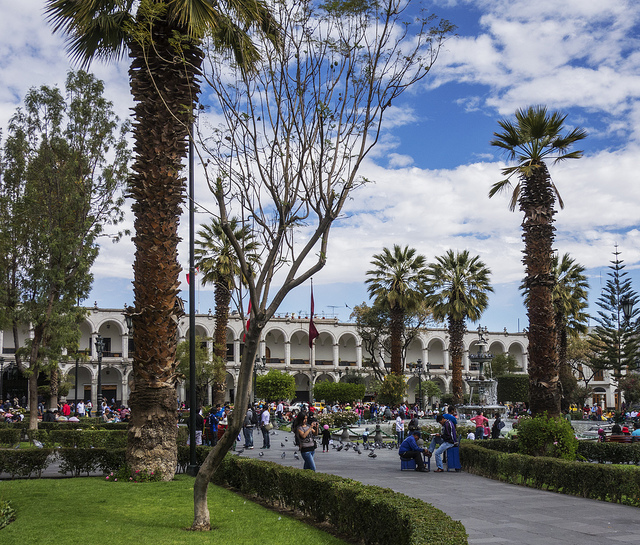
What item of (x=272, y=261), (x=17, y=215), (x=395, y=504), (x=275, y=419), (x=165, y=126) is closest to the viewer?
(x=395, y=504)

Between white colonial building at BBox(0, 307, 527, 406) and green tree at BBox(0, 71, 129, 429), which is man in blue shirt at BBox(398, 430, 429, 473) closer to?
green tree at BBox(0, 71, 129, 429)

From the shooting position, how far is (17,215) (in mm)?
20891

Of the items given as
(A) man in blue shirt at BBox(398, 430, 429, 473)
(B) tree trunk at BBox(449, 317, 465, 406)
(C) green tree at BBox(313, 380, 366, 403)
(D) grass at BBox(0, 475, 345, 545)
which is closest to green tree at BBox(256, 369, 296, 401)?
(C) green tree at BBox(313, 380, 366, 403)

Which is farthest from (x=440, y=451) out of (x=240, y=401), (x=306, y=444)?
(x=240, y=401)

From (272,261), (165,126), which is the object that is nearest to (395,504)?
(272,261)

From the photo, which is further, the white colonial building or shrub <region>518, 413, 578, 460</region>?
the white colonial building

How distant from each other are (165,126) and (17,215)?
11.0m

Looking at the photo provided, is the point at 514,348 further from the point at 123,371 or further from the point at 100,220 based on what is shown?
the point at 100,220

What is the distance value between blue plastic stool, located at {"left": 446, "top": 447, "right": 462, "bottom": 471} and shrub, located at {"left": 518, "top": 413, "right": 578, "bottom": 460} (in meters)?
1.50

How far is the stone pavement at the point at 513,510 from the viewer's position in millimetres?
7609

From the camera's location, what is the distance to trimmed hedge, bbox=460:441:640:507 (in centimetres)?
1000

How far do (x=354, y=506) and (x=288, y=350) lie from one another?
51.4 metres

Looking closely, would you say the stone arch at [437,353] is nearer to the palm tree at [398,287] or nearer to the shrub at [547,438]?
the palm tree at [398,287]

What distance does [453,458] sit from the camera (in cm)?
1479
